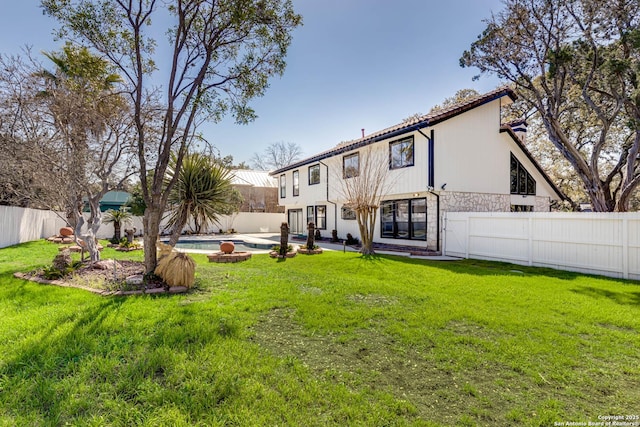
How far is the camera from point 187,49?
7.20 metres

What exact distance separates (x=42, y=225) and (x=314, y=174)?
15.7 meters

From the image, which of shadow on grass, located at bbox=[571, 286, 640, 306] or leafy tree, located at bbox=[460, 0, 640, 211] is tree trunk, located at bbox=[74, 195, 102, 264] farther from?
leafy tree, located at bbox=[460, 0, 640, 211]

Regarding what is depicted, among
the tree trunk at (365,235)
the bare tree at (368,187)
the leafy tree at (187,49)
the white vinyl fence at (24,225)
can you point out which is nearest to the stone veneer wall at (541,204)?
the bare tree at (368,187)

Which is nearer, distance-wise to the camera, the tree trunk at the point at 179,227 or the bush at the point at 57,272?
the bush at the point at 57,272

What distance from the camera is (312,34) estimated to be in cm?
995

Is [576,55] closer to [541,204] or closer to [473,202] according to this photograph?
[473,202]

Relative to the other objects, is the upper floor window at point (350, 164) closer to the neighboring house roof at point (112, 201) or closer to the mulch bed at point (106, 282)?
the mulch bed at point (106, 282)

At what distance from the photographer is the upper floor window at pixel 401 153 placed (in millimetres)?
13500

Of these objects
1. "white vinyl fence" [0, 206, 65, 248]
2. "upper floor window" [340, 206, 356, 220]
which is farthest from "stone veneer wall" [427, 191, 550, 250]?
"white vinyl fence" [0, 206, 65, 248]

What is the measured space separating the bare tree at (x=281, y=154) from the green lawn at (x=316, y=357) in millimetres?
37756

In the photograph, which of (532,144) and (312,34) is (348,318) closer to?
(312,34)

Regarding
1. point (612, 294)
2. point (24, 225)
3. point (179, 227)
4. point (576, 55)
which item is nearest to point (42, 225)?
point (24, 225)

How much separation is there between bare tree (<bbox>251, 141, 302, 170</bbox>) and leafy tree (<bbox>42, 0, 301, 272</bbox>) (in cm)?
3497

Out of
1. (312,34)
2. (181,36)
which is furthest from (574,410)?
(312,34)
